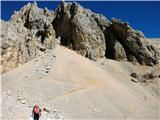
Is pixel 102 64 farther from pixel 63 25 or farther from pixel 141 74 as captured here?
pixel 63 25

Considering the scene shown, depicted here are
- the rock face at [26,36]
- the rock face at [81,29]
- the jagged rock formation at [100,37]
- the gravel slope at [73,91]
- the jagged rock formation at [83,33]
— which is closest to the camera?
the gravel slope at [73,91]

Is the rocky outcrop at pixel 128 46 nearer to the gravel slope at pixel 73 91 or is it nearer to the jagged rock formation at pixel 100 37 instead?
the jagged rock formation at pixel 100 37

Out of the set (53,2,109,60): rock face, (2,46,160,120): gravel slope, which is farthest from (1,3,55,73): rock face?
(53,2,109,60): rock face

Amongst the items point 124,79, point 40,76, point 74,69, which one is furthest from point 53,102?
point 124,79

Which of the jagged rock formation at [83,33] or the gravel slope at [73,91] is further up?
the jagged rock formation at [83,33]

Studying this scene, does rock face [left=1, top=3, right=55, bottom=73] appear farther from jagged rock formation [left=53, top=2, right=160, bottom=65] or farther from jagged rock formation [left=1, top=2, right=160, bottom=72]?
jagged rock formation [left=53, top=2, right=160, bottom=65]

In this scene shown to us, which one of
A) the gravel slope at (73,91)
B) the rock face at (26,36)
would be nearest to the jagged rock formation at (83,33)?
the rock face at (26,36)

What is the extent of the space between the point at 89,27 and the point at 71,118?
24073 mm

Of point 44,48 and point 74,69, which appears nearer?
point 74,69

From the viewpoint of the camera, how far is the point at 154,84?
146 feet

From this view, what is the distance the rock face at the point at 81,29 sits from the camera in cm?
4825

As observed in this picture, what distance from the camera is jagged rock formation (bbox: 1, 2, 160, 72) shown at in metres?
47.6

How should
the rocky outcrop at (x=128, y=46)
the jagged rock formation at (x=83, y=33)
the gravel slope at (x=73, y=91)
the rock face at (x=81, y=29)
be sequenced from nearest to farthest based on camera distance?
1. the gravel slope at (x=73, y=91)
2. the jagged rock formation at (x=83, y=33)
3. the rock face at (x=81, y=29)
4. the rocky outcrop at (x=128, y=46)

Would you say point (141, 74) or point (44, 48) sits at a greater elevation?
point (44, 48)
